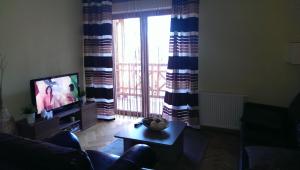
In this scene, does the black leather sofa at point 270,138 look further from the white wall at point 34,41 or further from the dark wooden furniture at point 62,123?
the white wall at point 34,41

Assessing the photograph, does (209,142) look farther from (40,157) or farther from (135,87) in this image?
(40,157)

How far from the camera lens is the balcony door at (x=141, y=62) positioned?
4160 mm

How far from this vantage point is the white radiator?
11.8ft

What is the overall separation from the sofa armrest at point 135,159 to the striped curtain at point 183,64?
2244 mm

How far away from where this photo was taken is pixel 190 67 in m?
3.80

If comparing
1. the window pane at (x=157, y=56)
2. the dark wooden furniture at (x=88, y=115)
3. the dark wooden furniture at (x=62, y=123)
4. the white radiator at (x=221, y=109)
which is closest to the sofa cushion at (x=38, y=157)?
the dark wooden furniture at (x=62, y=123)

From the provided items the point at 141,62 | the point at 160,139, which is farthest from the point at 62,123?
the point at 160,139

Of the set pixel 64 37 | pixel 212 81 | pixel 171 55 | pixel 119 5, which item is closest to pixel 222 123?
pixel 212 81

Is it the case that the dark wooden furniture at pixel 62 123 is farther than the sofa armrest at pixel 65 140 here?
Yes

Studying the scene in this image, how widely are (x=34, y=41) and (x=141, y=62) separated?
1864mm

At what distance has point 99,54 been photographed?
4.38 metres

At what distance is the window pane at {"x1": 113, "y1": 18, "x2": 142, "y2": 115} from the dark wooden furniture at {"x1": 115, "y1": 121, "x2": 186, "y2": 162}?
1.61 m

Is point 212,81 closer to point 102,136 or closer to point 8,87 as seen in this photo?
point 102,136

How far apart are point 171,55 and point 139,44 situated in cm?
77
